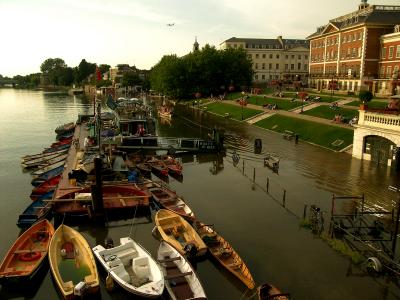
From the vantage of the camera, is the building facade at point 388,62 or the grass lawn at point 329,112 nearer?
the grass lawn at point 329,112

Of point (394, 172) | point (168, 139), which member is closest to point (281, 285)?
point (394, 172)

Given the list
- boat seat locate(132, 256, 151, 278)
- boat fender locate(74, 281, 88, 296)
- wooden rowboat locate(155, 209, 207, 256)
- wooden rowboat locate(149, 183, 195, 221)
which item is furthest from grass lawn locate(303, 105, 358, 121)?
boat fender locate(74, 281, 88, 296)

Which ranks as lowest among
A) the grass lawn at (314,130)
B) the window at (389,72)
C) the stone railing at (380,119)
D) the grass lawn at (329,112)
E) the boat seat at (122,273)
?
the boat seat at (122,273)

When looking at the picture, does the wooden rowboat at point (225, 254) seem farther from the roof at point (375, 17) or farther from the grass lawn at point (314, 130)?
the roof at point (375, 17)

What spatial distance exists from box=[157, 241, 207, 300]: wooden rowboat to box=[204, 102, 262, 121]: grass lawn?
56591 mm

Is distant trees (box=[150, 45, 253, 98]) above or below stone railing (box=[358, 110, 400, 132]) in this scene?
above

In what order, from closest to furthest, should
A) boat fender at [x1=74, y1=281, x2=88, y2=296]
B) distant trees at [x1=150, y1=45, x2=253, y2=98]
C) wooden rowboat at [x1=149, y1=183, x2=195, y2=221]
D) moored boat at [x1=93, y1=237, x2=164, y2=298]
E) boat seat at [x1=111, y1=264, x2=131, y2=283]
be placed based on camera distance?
moored boat at [x1=93, y1=237, x2=164, y2=298] → boat fender at [x1=74, y1=281, x2=88, y2=296] → boat seat at [x1=111, y1=264, x2=131, y2=283] → wooden rowboat at [x1=149, y1=183, x2=195, y2=221] → distant trees at [x1=150, y1=45, x2=253, y2=98]

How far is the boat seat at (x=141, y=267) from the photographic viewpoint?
1689 cm

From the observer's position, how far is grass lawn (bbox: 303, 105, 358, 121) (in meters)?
54.5

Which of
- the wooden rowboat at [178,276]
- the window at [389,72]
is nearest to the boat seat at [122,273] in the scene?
the wooden rowboat at [178,276]

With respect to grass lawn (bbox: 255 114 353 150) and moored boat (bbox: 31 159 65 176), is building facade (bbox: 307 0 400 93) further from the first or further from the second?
moored boat (bbox: 31 159 65 176)

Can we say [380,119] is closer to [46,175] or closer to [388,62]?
[46,175]

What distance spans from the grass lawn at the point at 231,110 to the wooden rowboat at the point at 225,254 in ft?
176

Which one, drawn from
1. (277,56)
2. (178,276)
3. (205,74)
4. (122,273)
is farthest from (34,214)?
(277,56)
